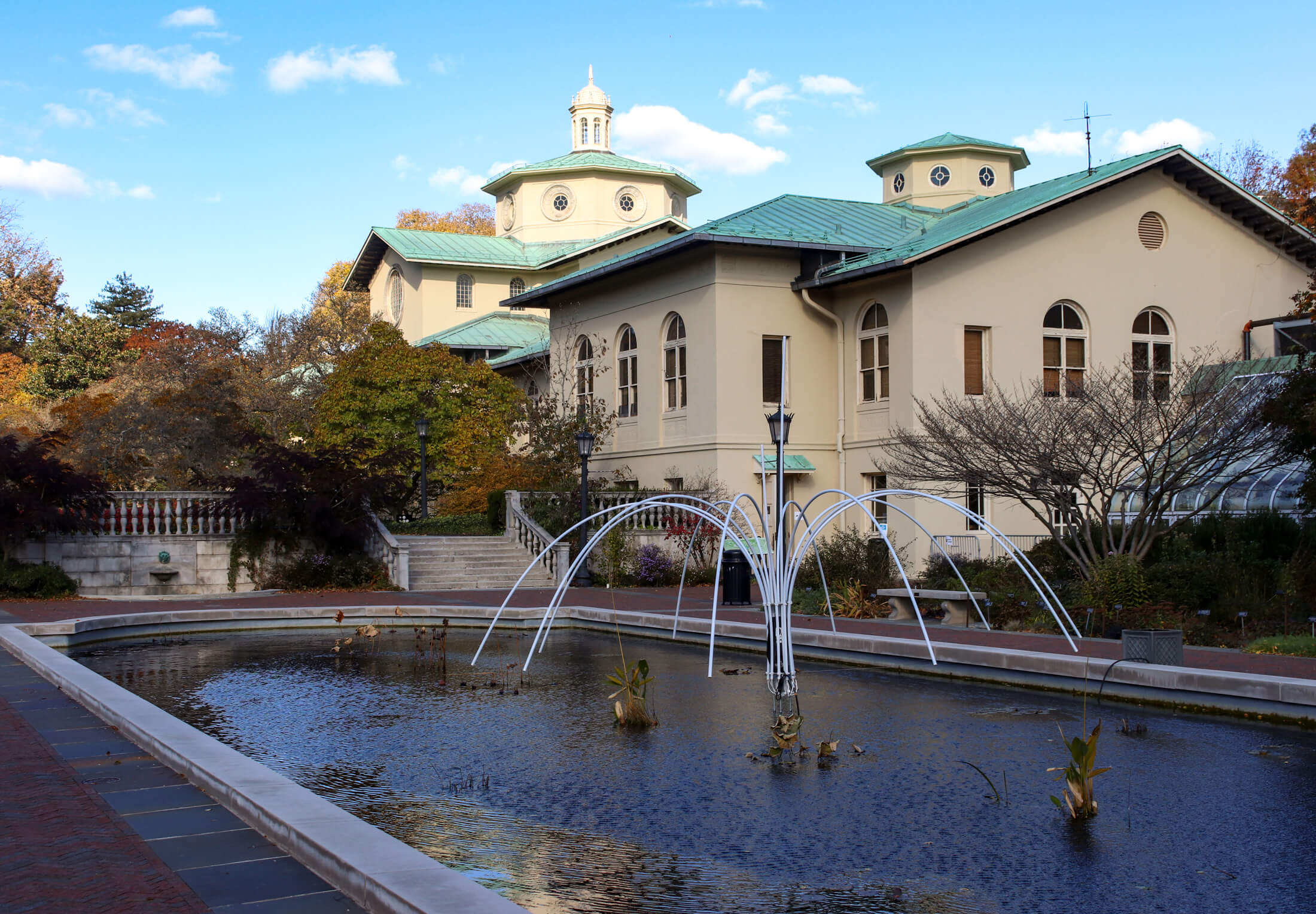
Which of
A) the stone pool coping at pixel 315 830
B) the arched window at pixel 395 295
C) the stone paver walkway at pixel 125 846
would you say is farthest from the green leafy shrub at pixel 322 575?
the arched window at pixel 395 295

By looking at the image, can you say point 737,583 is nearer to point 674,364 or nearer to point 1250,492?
point 1250,492

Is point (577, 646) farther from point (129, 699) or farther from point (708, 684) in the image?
point (129, 699)

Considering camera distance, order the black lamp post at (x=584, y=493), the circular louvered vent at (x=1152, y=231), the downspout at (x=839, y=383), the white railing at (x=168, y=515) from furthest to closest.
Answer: the downspout at (x=839, y=383) → the circular louvered vent at (x=1152, y=231) → the black lamp post at (x=584, y=493) → the white railing at (x=168, y=515)

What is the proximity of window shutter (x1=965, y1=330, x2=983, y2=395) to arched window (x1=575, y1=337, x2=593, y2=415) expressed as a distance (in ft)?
39.8

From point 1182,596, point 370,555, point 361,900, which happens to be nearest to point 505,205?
point 370,555

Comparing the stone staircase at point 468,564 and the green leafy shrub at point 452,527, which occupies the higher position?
the green leafy shrub at point 452,527

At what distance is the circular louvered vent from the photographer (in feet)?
108

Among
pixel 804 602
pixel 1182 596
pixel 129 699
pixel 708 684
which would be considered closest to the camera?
pixel 129 699

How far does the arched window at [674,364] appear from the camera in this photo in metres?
34.9

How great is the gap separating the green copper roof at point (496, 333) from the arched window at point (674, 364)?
1305 centimetres

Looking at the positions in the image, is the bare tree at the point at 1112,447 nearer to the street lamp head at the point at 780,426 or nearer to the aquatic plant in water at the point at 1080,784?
the street lamp head at the point at 780,426

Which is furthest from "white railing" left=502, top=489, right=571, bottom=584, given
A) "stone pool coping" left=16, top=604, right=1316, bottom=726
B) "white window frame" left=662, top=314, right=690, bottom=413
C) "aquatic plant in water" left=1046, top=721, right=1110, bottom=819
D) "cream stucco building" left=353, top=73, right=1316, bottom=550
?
"aquatic plant in water" left=1046, top=721, right=1110, bottom=819

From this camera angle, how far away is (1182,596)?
18.0 metres

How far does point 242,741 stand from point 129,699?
104cm
